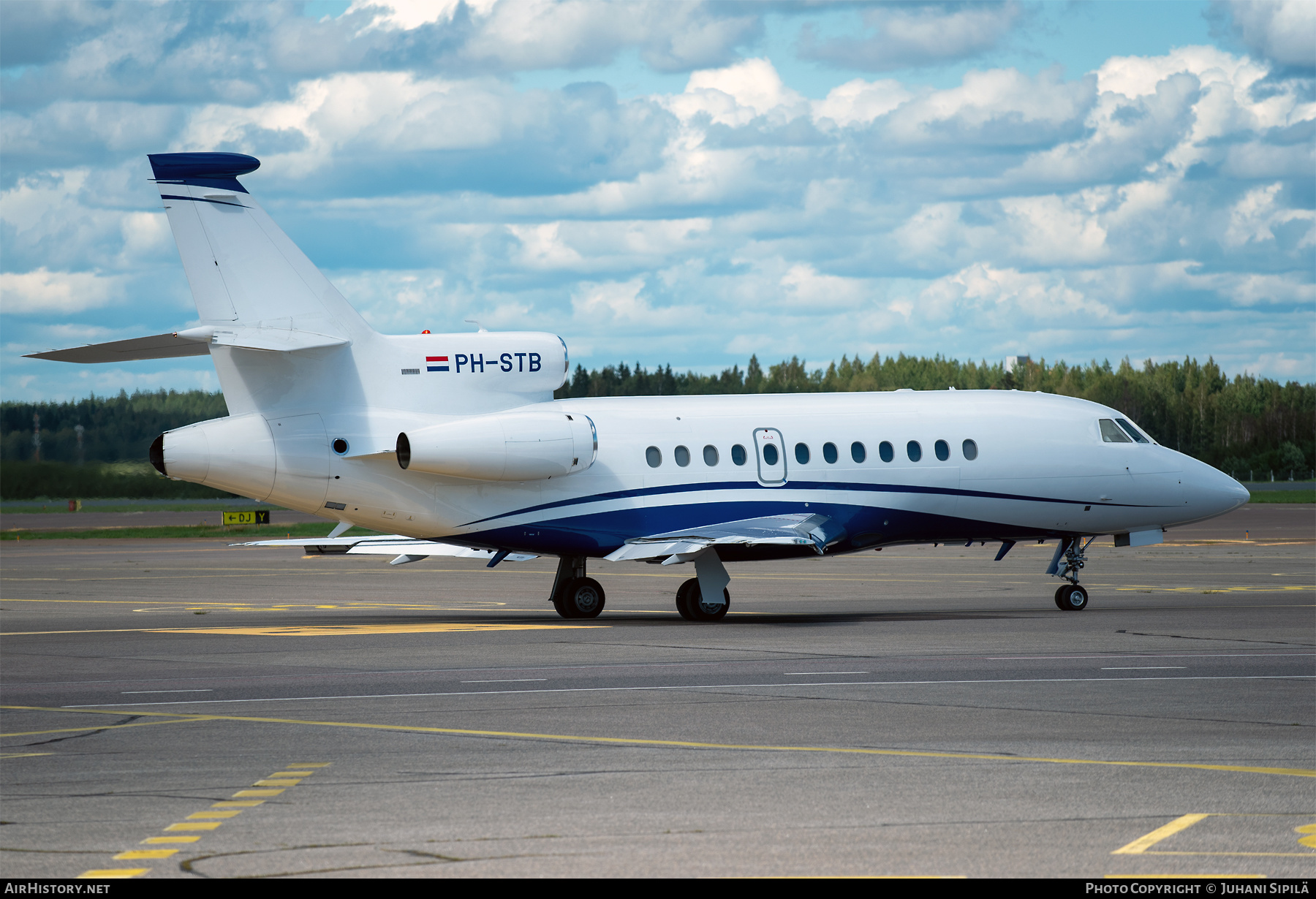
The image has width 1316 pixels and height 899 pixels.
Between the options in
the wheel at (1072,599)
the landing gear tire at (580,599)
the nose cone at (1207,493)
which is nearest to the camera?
the landing gear tire at (580,599)

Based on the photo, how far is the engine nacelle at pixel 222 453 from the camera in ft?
79.1

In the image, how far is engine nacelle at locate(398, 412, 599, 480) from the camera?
24750 millimetres

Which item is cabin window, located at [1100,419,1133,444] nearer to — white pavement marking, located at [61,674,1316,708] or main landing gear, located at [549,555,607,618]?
main landing gear, located at [549,555,607,618]

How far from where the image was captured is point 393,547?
27.9 meters

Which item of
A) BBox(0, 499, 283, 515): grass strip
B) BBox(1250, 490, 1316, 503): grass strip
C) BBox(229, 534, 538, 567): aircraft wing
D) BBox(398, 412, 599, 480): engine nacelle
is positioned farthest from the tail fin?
BBox(1250, 490, 1316, 503): grass strip

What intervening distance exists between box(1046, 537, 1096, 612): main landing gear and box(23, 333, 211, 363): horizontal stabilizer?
16591 mm

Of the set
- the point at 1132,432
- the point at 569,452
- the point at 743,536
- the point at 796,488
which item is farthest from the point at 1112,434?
the point at 569,452

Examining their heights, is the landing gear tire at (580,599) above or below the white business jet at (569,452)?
below

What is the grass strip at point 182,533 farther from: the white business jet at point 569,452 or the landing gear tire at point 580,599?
the white business jet at point 569,452

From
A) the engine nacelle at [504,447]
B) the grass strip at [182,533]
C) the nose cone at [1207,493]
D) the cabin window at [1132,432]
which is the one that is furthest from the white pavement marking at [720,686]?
the grass strip at [182,533]

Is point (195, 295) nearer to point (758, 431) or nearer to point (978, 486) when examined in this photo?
point (758, 431)

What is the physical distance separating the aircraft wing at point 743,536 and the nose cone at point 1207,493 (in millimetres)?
7939

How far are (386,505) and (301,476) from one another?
1.62 meters
